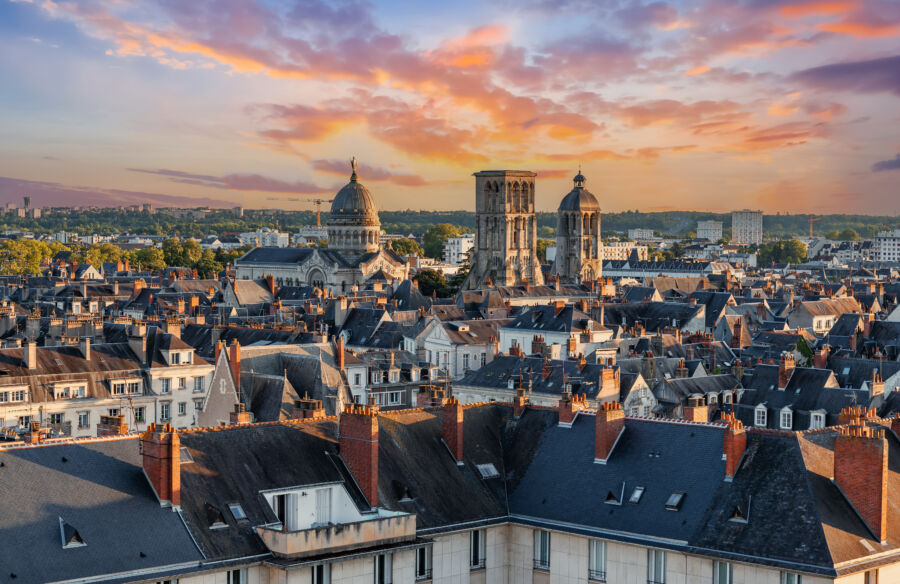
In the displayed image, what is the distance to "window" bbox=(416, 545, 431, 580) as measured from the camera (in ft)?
108

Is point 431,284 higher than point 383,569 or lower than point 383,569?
lower

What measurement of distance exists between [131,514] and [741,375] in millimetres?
43614

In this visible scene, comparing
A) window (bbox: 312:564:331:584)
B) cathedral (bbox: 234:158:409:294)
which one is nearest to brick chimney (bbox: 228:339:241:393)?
window (bbox: 312:564:331:584)

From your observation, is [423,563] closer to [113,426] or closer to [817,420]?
[113,426]

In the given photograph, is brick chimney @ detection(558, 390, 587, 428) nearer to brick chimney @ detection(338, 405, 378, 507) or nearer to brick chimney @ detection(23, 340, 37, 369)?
brick chimney @ detection(338, 405, 378, 507)

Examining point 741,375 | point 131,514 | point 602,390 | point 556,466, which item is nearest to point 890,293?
point 741,375

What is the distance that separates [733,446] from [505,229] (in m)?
151

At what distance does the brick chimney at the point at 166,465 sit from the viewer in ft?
96.1

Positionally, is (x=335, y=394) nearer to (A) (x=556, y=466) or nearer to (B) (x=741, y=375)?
(B) (x=741, y=375)

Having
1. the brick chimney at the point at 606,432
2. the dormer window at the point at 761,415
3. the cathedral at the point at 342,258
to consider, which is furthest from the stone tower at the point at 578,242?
the brick chimney at the point at 606,432

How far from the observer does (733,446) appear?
32.5 metres

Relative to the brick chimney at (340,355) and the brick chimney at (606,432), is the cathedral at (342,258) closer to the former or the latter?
Answer: the brick chimney at (340,355)

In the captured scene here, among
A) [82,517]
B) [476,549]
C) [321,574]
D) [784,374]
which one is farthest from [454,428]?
[784,374]

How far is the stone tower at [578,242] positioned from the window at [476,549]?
158 meters
